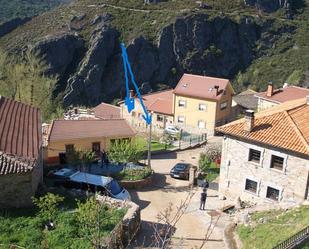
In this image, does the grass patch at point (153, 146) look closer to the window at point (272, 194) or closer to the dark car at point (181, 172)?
the dark car at point (181, 172)

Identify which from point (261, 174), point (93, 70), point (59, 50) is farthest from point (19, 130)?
point (93, 70)

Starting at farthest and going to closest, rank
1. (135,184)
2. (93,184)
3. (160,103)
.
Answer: (160,103) < (135,184) < (93,184)

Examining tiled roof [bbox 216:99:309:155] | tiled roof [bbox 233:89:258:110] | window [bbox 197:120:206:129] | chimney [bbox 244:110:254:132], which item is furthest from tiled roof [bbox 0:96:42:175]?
tiled roof [bbox 233:89:258:110]

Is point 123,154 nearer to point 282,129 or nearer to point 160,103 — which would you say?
point 282,129

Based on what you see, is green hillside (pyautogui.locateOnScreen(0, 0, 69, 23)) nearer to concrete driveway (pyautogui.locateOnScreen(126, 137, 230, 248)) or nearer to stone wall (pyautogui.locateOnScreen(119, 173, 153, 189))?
concrete driveway (pyautogui.locateOnScreen(126, 137, 230, 248))

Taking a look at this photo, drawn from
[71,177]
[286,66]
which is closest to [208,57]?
[286,66]
